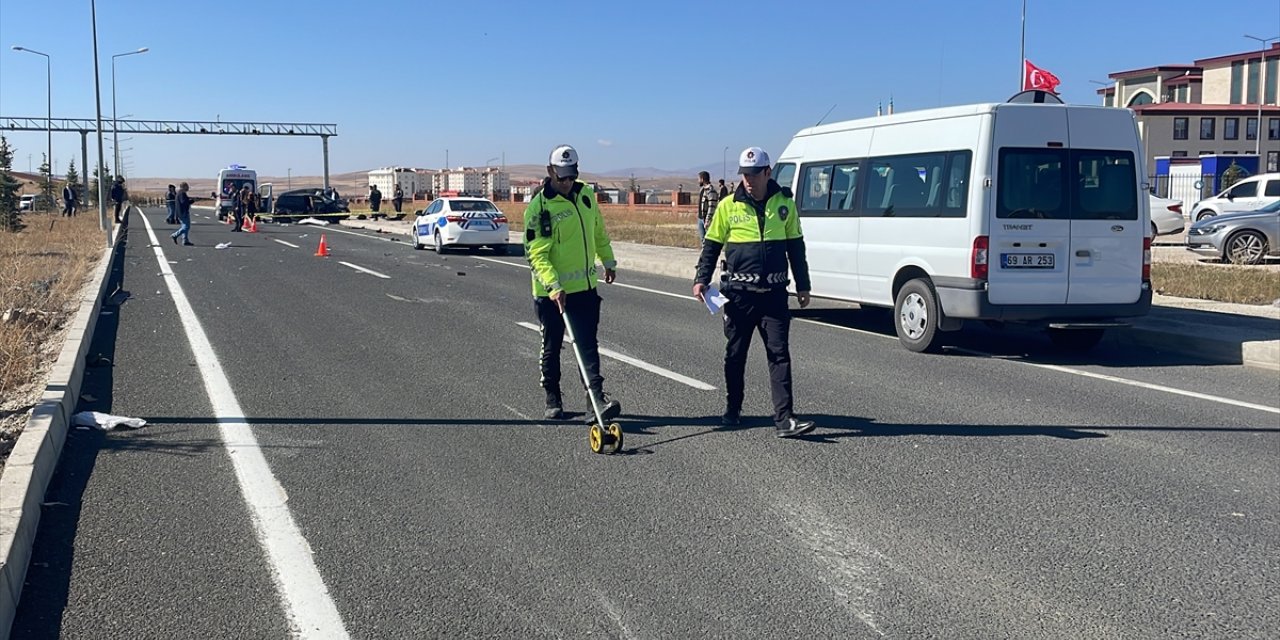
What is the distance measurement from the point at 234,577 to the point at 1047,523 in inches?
145

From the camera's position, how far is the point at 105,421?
7363 mm

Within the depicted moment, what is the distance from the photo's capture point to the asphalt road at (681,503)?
4281mm

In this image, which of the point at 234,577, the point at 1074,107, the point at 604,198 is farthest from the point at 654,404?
the point at 604,198

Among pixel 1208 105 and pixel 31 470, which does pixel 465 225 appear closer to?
pixel 31 470

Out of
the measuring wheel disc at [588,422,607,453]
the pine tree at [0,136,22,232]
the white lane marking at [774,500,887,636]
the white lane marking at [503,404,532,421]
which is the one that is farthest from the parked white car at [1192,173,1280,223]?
the pine tree at [0,136,22,232]

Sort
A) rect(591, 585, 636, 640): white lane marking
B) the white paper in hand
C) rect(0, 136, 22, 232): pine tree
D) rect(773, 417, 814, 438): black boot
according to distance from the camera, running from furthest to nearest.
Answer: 1. rect(0, 136, 22, 232): pine tree
2. the white paper in hand
3. rect(773, 417, 814, 438): black boot
4. rect(591, 585, 636, 640): white lane marking

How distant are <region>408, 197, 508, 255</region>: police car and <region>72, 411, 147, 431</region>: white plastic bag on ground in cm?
1921

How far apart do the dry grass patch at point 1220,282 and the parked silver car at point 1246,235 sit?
3.82ft

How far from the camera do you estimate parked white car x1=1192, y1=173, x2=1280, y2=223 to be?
26.0m

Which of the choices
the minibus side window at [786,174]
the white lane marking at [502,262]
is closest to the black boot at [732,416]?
the minibus side window at [786,174]

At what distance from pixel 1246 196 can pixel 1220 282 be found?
41.2ft

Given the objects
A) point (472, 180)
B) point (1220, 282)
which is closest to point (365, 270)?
point (1220, 282)

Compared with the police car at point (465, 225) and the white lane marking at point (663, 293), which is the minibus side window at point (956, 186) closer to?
the white lane marking at point (663, 293)

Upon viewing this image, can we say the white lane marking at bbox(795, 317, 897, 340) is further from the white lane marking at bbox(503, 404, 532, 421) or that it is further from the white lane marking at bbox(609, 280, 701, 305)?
the white lane marking at bbox(503, 404, 532, 421)
